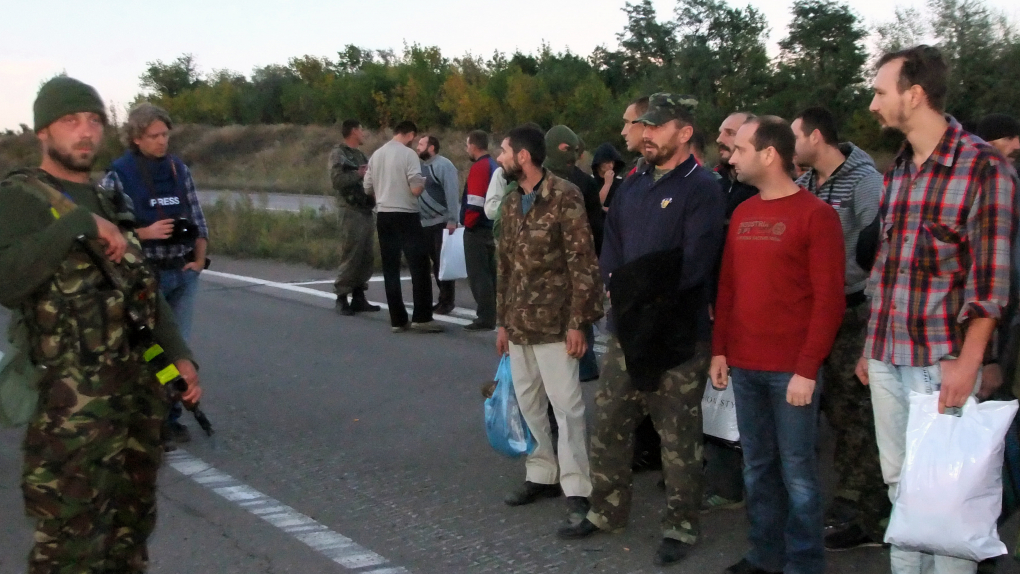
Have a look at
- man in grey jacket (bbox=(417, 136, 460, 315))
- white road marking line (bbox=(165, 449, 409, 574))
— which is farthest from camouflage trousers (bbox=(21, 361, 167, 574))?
man in grey jacket (bbox=(417, 136, 460, 315))

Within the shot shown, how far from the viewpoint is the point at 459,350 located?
895 centimetres

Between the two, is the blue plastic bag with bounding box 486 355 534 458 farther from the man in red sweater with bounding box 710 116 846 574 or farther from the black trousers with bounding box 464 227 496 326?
the black trousers with bounding box 464 227 496 326

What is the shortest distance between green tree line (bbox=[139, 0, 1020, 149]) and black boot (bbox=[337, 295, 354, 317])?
19.7 meters

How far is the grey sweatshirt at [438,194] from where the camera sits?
10609 mm

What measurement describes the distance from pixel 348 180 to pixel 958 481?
8388 millimetres

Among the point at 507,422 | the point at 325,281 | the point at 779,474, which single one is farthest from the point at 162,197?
the point at 325,281

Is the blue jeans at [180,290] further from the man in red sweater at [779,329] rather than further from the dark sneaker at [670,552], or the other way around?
the man in red sweater at [779,329]

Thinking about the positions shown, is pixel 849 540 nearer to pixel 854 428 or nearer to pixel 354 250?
pixel 854 428

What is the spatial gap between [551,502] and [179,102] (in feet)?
246

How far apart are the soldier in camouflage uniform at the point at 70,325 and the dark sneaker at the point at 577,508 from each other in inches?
83.7

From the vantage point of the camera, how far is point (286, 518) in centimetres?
504

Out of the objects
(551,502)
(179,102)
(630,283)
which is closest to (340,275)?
(551,502)

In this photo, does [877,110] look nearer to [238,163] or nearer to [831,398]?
[831,398]

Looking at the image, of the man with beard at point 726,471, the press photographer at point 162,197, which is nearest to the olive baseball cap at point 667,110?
the man with beard at point 726,471
